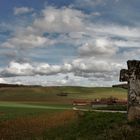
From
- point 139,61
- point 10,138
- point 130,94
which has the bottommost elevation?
point 10,138

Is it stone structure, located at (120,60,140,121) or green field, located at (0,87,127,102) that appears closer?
stone structure, located at (120,60,140,121)

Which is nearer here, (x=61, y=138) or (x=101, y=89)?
(x=61, y=138)

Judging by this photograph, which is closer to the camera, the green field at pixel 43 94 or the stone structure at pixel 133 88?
the stone structure at pixel 133 88

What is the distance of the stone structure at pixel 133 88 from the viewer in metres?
23.1

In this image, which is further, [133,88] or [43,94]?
[43,94]

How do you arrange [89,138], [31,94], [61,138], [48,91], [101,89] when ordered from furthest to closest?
[101,89], [48,91], [31,94], [61,138], [89,138]

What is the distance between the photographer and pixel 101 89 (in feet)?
501

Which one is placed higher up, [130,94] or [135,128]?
[130,94]

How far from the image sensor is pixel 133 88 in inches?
919

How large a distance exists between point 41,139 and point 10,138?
2376mm

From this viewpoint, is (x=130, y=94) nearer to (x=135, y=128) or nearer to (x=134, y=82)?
(x=134, y=82)

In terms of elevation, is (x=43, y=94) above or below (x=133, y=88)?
below

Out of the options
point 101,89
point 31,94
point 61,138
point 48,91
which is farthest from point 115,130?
point 101,89

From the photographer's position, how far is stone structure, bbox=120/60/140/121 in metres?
23.1
